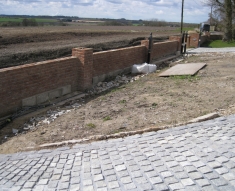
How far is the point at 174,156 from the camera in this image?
4.02 m

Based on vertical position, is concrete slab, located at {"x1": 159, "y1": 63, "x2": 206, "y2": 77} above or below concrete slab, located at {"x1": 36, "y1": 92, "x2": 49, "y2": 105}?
above

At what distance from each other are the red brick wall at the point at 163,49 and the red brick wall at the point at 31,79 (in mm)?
6973

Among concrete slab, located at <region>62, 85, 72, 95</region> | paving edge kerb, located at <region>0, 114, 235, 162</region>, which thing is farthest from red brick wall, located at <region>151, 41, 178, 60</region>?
paving edge kerb, located at <region>0, 114, 235, 162</region>

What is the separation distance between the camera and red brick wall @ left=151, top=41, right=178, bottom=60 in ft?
46.9

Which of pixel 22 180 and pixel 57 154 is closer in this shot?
pixel 22 180

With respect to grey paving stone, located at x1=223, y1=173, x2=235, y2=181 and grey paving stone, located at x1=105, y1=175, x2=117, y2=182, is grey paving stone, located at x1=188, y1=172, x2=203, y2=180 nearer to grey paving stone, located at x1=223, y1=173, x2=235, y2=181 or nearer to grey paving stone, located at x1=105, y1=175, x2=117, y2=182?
grey paving stone, located at x1=223, y1=173, x2=235, y2=181

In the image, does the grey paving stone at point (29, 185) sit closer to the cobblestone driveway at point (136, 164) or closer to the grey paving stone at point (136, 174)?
the cobblestone driveway at point (136, 164)

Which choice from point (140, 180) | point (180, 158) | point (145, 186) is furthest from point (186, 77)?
point (145, 186)

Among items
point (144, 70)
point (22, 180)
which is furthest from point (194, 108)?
point (144, 70)

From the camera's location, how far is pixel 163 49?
15.5 metres

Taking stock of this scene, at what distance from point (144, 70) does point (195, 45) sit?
15579mm

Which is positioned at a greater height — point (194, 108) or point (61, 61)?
point (61, 61)

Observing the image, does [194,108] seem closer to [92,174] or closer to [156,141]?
[156,141]

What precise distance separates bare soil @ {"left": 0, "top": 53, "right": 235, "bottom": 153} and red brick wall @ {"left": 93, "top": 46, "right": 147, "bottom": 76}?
1158 mm
